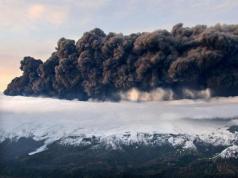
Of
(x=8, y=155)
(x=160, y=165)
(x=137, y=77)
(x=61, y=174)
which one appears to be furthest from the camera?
(x=8, y=155)

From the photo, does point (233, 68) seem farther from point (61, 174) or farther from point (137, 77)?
point (61, 174)

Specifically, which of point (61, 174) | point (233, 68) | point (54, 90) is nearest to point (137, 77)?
point (233, 68)

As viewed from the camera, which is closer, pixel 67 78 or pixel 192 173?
pixel 67 78

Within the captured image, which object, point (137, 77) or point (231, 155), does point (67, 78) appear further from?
point (231, 155)

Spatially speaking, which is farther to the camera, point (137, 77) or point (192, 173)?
point (192, 173)

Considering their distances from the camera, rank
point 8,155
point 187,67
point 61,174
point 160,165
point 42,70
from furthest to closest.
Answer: point 8,155 → point 160,165 → point 61,174 → point 42,70 → point 187,67

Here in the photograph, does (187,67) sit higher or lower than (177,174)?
higher

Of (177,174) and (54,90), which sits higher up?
(54,90)

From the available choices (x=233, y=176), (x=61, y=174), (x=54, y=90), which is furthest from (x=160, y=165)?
(x=54, y=90)

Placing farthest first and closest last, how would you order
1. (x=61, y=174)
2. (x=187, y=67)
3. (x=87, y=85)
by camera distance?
(x=61, y=174) < (x=87, y=85) < (x=187, y=67)
